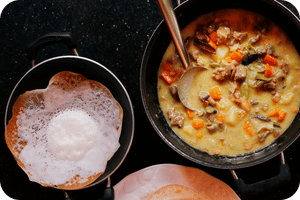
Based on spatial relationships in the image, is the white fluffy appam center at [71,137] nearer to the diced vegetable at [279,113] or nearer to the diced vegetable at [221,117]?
the diced vegetable at [221,117]

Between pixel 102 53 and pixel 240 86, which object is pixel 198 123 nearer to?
pixel 240 86

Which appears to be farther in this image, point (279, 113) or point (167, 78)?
point (167, 78)

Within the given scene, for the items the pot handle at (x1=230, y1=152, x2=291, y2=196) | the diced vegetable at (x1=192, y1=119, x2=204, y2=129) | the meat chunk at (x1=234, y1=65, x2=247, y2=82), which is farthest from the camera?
the diced vegetable at (x1=192, y1=119, x2=204, y2=129)

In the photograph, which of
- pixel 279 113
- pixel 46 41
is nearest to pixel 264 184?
pixel 279 113

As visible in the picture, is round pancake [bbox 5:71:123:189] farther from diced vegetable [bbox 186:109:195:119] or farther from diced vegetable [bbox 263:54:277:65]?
diced vegetable [bbox 263:54:277:65]

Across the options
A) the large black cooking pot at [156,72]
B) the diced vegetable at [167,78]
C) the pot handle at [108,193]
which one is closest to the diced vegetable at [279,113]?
the large black cooking pot at [156,72]

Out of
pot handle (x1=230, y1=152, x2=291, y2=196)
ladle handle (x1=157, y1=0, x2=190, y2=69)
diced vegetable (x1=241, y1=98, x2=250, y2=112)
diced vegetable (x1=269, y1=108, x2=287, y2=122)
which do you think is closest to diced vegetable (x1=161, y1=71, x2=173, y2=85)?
ladle handle (x1=157, y1=0, x2=190, y2=69)

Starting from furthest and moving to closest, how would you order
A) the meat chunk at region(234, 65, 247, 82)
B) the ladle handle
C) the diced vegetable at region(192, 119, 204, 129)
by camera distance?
the diced vegetable at region(192, 119, 204, 129), the meat chunk at region(234, 65, 247, 82), the ladle handle
